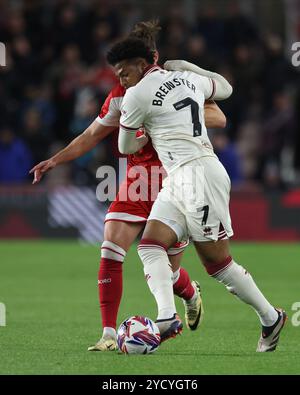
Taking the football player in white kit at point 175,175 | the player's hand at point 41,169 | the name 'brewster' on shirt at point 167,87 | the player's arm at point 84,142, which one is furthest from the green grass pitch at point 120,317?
the name 'brewster' on shirt at point 167,87

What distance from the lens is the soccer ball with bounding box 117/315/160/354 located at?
23.8 feet

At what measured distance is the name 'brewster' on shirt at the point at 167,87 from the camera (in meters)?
7.43

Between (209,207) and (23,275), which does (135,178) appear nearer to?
(209,207)

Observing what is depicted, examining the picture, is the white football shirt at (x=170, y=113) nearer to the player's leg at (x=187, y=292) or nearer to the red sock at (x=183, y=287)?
the player's leg at (x=187, y=292)

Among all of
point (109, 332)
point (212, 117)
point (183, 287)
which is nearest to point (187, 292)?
point (183, 287)

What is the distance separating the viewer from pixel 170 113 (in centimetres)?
747

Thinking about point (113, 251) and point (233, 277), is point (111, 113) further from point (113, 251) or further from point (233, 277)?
point (233, 277)

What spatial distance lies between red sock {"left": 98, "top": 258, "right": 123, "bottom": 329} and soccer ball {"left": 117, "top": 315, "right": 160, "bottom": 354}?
491mm

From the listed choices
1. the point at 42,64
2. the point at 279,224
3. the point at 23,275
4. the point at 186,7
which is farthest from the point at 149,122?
the point at 186,7

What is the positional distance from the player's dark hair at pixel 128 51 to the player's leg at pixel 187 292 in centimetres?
169

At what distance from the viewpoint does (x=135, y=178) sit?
8133 millimetres

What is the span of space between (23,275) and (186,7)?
949 centimetres

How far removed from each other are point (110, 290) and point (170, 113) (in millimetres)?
1352

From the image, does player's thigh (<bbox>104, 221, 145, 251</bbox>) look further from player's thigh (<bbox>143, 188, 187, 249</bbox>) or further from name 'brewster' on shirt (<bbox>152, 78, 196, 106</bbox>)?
name 'brewster' on shirt (<bbox>152, 78, 196, 106</bbox>)
